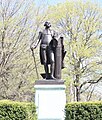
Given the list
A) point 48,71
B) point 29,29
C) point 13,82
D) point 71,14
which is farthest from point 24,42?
point 48,71

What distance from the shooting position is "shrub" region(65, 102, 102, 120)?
9.46 metres

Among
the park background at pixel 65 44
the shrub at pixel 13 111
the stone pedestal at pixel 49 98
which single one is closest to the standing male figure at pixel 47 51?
the stone pedestal at pixel 49 98

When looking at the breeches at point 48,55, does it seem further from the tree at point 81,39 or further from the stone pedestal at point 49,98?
the tree at point 81,39

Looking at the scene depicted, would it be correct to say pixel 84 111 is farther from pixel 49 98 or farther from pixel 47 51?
pixel 47 51

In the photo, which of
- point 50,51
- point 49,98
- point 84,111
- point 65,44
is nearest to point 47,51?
point 50,51

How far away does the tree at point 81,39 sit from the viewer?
2527cm

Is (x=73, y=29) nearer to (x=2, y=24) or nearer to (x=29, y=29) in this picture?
(x=29, y=29)

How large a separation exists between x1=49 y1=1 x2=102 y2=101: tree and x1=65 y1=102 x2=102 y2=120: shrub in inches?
606

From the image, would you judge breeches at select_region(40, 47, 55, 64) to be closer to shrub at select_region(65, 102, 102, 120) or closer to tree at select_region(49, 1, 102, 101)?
shrub at select_region(65, 102, 102, 120)

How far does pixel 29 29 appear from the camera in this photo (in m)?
24.8

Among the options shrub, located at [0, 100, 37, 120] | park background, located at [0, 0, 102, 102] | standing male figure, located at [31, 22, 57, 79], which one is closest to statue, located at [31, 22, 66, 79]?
standing male figure, located at [31, 22, 57, 79]

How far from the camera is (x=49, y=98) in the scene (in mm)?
11484

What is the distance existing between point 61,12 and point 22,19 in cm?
354

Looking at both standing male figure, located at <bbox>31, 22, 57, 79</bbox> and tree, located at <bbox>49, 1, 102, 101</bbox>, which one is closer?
standing male figure, located at <bbox>31, 22, 57, 79</bbox>
